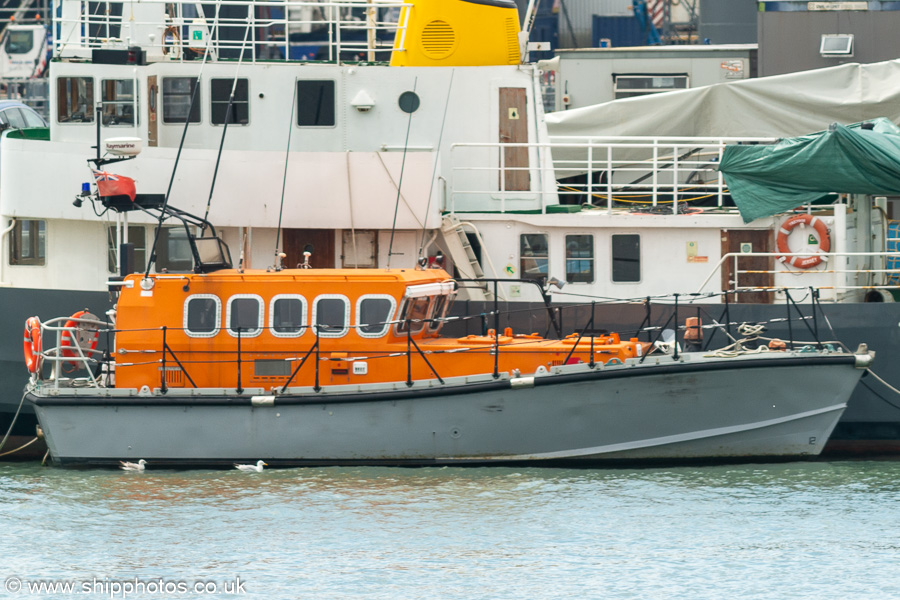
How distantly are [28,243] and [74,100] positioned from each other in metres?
1.91

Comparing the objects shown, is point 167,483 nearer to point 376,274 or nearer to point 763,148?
point 376,274

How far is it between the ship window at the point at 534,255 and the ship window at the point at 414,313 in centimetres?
189

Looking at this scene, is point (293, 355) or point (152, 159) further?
point (152, 159)

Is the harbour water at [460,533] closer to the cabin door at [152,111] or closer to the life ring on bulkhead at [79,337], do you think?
the life ring on bulkhead at [79,337]

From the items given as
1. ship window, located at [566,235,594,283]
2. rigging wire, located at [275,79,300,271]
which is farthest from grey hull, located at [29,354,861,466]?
ship window, located at [566,235,594,283]

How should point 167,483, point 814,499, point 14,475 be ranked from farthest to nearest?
point 14,475, point 167,483, point 814,499

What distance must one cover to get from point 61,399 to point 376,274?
12.2 ft

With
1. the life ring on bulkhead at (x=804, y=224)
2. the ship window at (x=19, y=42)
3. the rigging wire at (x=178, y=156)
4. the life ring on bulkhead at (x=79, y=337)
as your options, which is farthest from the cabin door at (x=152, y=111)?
the ship window at (x=19, y=42)

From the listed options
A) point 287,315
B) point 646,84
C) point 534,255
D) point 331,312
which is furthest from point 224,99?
point 646,84

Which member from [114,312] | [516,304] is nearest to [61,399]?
[114,312]

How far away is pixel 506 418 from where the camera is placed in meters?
13.7

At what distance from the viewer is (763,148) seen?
15398 millimetres

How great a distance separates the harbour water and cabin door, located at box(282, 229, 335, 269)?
3.05 meters

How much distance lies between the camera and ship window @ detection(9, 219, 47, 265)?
16.2 meters
